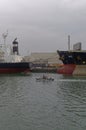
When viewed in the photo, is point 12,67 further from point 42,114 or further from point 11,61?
point 42,114

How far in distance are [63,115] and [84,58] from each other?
54.9m

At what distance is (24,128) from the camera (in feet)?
63.5

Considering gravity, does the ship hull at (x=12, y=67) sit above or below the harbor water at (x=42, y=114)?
below

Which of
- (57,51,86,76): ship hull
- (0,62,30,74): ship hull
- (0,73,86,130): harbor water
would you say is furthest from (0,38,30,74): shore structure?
(0,73,86,130): harbor water

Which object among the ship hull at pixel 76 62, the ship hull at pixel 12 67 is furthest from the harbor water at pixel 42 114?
the ship hull at pixel 12 67

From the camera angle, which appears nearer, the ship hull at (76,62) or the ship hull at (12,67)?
the ship hull at (76,62)

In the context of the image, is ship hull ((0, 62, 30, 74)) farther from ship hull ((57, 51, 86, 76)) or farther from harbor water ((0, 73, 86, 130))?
harbor water ((0, 73, 86, 130))

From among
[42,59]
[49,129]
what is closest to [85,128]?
[49,129]

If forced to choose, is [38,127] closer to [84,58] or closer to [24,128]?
[24,128]

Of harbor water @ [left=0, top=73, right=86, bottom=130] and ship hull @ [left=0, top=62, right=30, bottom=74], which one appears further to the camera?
ship hull @ [left=0, top=62, right=30, bottom=74]

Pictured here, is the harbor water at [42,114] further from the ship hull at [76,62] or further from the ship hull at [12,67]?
the ship hull at [12,67]

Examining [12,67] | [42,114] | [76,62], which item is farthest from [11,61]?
[42,114]

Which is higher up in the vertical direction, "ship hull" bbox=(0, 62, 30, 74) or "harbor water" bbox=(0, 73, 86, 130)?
"harbor water" bbox=(0, 73, 86, 130)

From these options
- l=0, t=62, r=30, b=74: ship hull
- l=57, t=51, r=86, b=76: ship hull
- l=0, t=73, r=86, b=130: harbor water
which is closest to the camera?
l=0, t=73, r=86, b=130: harbor water
